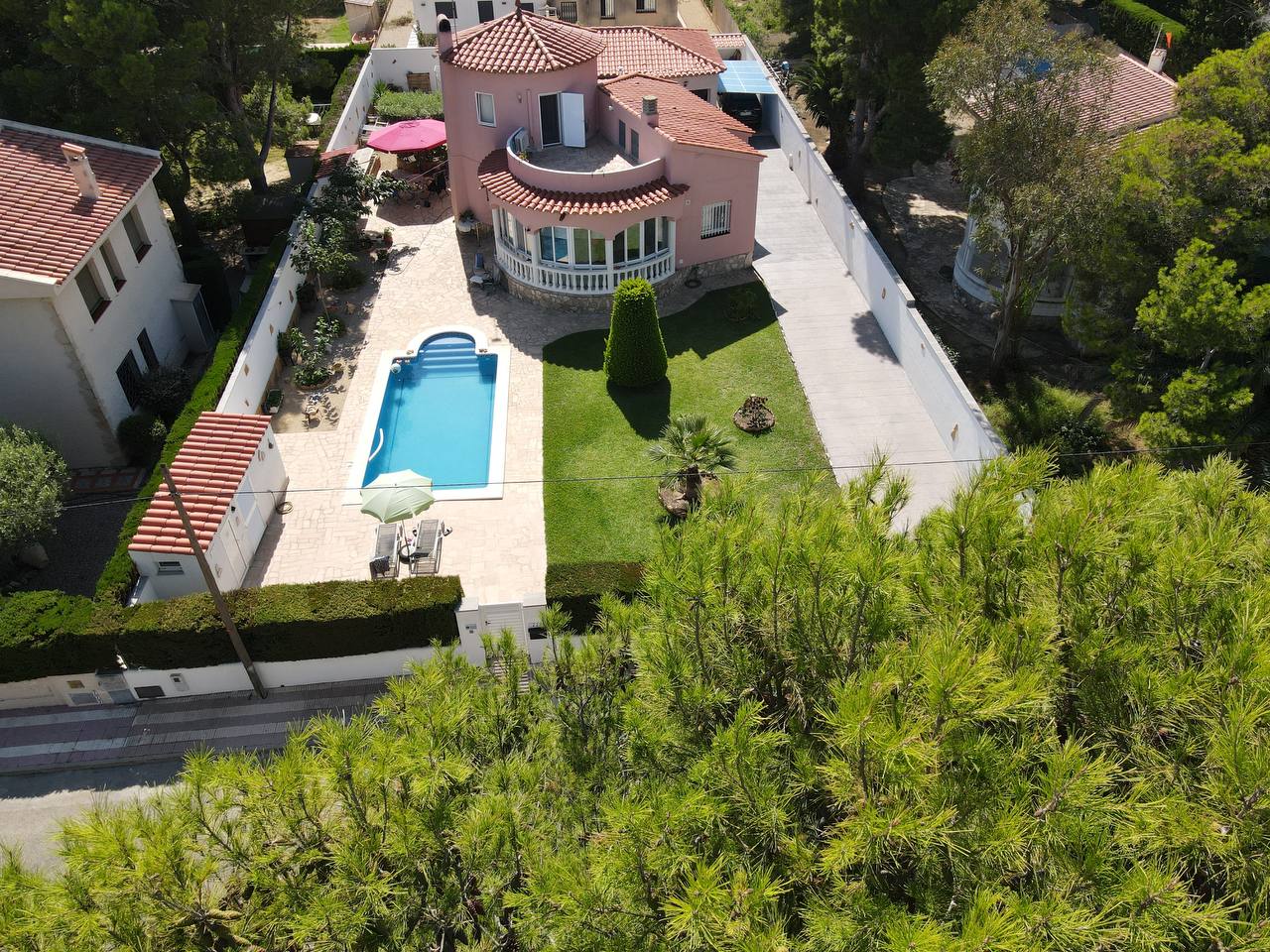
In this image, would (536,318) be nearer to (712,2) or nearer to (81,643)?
(81,643)

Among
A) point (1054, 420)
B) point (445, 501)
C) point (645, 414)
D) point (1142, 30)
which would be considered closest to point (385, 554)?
point (445, 501)

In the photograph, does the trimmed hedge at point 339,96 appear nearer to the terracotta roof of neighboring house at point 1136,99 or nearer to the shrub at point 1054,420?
the shrub at point 1054,420

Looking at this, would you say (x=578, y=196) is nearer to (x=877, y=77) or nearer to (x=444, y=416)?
(x=444, y=416)

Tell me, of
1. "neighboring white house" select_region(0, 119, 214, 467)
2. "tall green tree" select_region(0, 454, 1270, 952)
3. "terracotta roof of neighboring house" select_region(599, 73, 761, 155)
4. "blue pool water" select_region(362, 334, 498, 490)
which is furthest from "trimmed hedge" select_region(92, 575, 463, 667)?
"terracotta roof of neighboring house" select_region(599, 73, 761, 155)

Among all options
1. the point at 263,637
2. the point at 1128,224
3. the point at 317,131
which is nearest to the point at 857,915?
the point at 263,637

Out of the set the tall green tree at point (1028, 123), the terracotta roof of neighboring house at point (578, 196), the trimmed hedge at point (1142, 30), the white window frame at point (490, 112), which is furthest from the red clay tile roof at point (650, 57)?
the trimmed hedge at point (1142, 30)

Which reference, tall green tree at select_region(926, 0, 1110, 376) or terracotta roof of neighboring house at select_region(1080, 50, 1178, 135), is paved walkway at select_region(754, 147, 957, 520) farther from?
terracotta roof of neighboring house at select_region(1080, 50, 1178, 135)

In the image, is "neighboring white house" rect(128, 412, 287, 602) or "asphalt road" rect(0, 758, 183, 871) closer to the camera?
"asphalt road" rect(0, 758, 183, 871)
